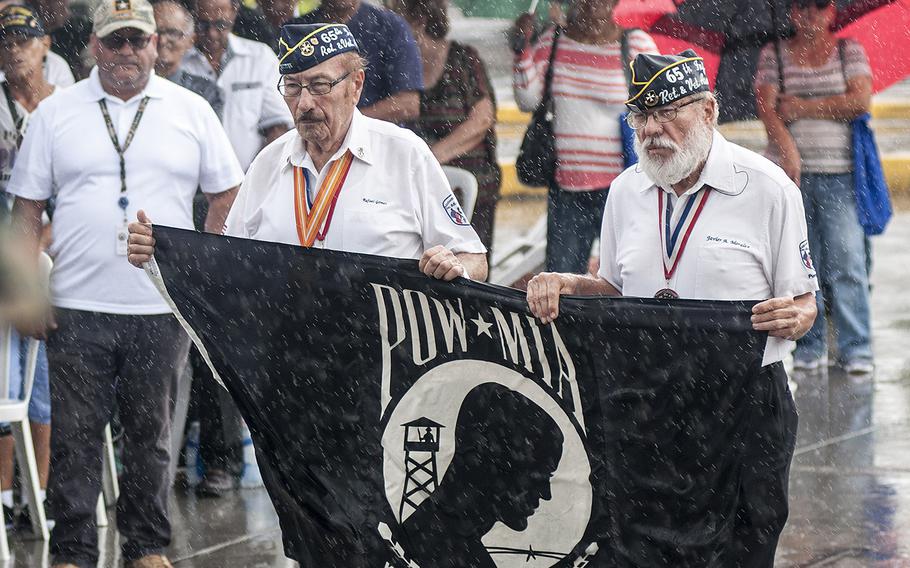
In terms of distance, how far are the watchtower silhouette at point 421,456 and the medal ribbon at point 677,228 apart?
0.90m

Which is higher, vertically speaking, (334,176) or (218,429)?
(334,176)

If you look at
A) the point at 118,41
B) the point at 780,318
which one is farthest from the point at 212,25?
the point at 780,318

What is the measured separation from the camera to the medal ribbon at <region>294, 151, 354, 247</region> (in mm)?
5402

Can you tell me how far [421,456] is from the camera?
17.0 ft

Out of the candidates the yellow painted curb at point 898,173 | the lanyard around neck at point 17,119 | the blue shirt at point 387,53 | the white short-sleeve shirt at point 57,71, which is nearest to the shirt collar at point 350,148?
the lanyard around neck at point 17,119

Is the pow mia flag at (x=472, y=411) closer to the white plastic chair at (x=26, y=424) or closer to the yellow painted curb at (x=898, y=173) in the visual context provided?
the white plastic chair at (x=26, y=424)

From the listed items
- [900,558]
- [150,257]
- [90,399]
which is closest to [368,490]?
[150,257]

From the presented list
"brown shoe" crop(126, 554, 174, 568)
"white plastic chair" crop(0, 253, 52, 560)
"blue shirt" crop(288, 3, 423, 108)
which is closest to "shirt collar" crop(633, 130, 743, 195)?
"brown shoe" crop(126, 554, 174, 568)

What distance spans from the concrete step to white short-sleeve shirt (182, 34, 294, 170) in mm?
11030

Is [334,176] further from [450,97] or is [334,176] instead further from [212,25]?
[450,97]

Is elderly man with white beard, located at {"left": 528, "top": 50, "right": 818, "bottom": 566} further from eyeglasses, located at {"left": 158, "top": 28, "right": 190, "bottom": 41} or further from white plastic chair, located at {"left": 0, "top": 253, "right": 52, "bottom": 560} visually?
eyeglasses, located at {"left": 158, "top": 28, "right": 190, "bottom": 41}

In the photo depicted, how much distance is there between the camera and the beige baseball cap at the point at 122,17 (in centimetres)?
655

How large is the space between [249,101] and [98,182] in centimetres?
207

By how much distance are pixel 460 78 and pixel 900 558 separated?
3911mm
